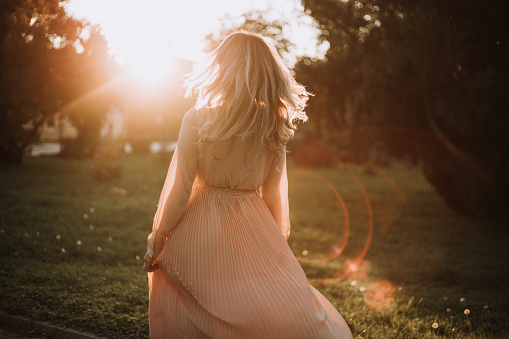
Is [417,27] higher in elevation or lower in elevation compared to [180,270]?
higher

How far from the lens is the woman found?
235 cm

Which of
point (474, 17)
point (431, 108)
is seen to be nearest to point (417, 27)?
point (474, 17)

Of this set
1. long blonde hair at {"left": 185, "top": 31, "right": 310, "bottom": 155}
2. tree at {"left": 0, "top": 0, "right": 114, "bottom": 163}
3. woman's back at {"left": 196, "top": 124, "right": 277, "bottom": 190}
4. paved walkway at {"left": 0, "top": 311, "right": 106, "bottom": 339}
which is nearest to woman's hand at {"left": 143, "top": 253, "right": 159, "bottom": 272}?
woman's back at {"left": 196, "top": 124, "right": 277, "bottom": 190}

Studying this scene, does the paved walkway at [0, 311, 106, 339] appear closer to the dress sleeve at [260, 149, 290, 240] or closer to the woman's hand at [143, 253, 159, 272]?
the woman's hand at [143, 253, 159, 272]

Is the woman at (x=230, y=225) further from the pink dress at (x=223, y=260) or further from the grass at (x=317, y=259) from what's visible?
the grass at (x=317, y=259)

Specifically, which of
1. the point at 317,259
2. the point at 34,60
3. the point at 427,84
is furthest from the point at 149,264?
the point at 427,84

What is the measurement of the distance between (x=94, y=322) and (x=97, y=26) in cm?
730

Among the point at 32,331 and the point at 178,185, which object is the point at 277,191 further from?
the point at 32,331

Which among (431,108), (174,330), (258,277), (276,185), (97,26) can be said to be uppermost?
(97,26)

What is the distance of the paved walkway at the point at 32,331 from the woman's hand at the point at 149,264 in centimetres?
161

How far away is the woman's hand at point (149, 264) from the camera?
8.41ft

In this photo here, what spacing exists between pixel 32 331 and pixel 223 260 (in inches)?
94.2

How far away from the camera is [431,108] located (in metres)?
9.31

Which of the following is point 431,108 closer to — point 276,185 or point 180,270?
point 276,185
